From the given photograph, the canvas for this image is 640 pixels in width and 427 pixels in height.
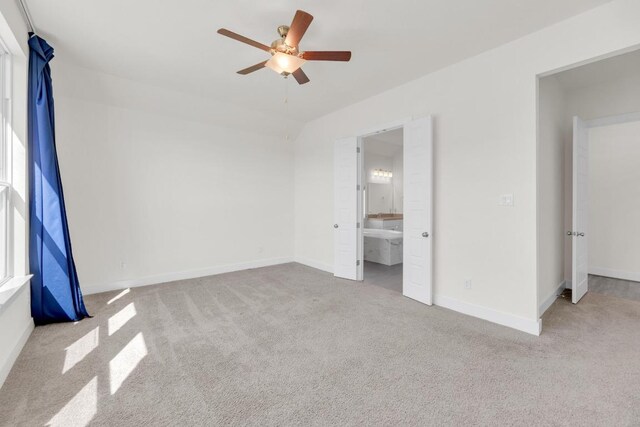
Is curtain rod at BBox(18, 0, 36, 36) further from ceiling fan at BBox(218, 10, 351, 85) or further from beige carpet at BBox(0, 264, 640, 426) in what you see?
beige carpet at BBox(0, 264, 640, 426)

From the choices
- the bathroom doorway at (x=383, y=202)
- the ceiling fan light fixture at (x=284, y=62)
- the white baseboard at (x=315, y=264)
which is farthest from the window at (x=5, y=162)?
the bathroom doorway at (x=383, y=202)

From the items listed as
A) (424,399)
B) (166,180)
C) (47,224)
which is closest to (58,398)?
(47,224)

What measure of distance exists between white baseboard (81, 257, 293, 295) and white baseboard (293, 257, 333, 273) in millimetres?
248

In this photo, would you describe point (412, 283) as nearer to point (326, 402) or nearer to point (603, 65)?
point (326, 402)

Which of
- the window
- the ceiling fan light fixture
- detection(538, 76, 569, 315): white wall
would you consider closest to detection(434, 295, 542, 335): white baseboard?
detection(538, 76, 569, 315): white wall

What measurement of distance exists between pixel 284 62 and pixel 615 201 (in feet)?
18.0

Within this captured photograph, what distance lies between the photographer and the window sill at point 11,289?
1.94m

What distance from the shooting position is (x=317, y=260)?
17.5ft

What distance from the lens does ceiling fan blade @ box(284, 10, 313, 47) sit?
76.1 inches

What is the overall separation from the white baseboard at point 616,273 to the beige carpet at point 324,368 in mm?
1411

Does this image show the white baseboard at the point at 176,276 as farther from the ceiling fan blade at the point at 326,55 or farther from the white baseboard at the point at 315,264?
the ceiling fan blade at the point at 326,55

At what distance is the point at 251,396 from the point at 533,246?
2.82m

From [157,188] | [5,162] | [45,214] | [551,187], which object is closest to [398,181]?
[551,187]

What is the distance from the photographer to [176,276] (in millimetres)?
4480
